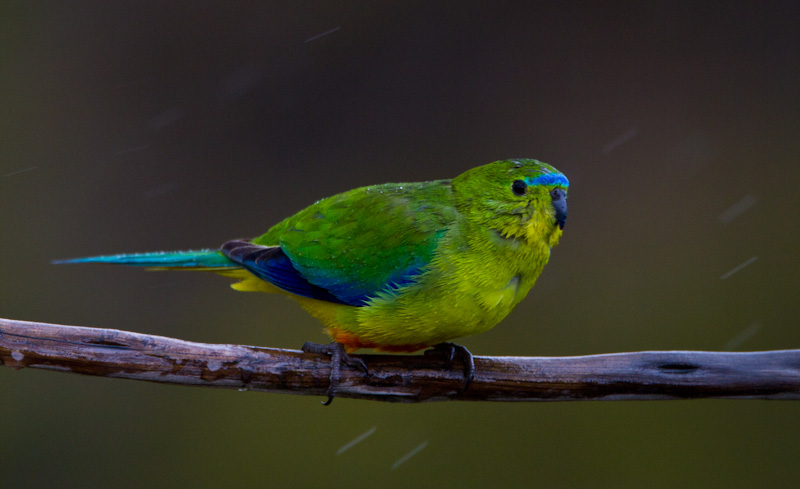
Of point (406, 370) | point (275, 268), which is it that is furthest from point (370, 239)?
point (406, 370)

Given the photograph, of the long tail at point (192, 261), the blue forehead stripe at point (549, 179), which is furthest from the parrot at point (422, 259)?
the long tail at point (192, 261)

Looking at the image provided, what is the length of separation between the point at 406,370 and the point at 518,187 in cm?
88

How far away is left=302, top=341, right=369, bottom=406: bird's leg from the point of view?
2787 mm

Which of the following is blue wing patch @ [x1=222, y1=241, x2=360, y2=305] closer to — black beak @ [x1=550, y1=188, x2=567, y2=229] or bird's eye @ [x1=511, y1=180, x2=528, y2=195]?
bird's eye @ [x1=511, y1=180, x2=528, y2=195]

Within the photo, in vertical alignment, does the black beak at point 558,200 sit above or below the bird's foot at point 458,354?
above

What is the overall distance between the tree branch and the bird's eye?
0.69 m

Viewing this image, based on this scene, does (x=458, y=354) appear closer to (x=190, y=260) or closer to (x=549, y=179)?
(x=549, y=179)

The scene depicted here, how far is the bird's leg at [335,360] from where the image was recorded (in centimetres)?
279

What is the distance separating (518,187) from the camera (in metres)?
2.84

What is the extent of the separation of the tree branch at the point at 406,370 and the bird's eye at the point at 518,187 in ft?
2.28

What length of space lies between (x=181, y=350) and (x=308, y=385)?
1.66 ft

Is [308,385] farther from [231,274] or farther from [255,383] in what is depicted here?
[231,274]

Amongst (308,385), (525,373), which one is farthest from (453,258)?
(308,385)

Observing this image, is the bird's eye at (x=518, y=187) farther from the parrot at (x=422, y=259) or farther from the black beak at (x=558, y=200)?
the black beak at (x=558, y=200)
